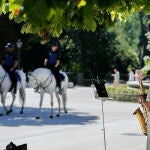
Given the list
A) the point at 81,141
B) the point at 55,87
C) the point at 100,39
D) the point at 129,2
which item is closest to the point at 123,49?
the point at 100,39

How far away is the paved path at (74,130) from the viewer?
42.1 ft

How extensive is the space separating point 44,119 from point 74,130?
3527 millimetres

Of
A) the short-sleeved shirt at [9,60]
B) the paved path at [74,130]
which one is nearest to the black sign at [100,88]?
the paved path at [74,130]

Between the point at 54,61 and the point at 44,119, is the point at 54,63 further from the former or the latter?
the point at 44,119

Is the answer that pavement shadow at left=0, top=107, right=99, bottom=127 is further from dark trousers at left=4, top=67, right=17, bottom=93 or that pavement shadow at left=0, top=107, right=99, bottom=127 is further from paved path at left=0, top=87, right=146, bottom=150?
dark trousers at left=4, top=67, right=17, bottom=93

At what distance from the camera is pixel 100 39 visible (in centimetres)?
6391

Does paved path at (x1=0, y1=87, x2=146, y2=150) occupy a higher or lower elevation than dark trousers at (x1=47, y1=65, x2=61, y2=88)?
lower

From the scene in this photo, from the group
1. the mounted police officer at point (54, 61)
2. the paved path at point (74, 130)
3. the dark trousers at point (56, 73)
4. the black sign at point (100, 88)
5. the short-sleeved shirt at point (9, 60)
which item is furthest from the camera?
the short-sleeved shirt at point (9, 60)

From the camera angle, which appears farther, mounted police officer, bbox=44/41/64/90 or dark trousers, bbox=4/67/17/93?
dark trousers, bbox=4/67/17/93

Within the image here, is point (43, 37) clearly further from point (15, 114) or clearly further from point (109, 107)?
point (109, 107)

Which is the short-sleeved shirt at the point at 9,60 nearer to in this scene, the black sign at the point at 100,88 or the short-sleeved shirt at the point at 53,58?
the short-sleeved shirt at the point at 53,58

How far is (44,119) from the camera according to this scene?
19.2 metres

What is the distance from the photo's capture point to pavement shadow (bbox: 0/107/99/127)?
17875 mm

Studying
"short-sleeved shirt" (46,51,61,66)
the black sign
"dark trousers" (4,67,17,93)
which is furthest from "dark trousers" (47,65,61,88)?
the black sign
